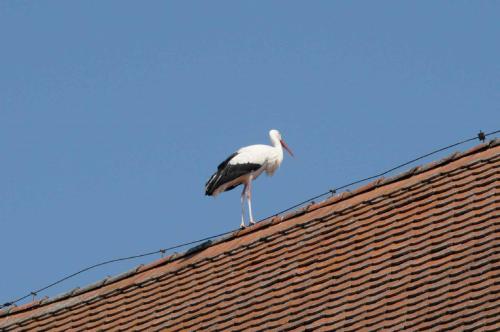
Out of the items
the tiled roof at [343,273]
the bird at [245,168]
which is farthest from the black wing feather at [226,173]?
the tiled roof at [343,273]

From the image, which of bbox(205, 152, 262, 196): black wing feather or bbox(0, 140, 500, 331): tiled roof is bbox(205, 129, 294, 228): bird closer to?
bbox(205, 152, 262, 196): black wing feather

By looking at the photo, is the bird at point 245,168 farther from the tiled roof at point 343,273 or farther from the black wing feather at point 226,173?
the tiled roof at point 343,273

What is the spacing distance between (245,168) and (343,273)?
245 inches

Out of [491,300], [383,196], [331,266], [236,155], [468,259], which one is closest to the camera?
[491,300]

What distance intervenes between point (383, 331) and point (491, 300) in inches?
36.5

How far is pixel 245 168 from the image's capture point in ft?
66.7

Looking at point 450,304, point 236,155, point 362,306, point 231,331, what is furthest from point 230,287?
point 236,155

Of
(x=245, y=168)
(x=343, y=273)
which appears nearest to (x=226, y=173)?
(x=245, y=168)

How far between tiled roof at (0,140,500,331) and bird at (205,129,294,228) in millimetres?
3573

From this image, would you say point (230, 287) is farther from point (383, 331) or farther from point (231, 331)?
point (383, 331)

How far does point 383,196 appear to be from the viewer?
1555 cm

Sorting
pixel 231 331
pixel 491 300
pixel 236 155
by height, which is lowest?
pixel 491 300

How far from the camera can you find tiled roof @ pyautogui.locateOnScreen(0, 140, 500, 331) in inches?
516

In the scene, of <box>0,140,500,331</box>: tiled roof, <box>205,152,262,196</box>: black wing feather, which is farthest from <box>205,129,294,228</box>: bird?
<box>0,140,500,331</box>: tiled roof
